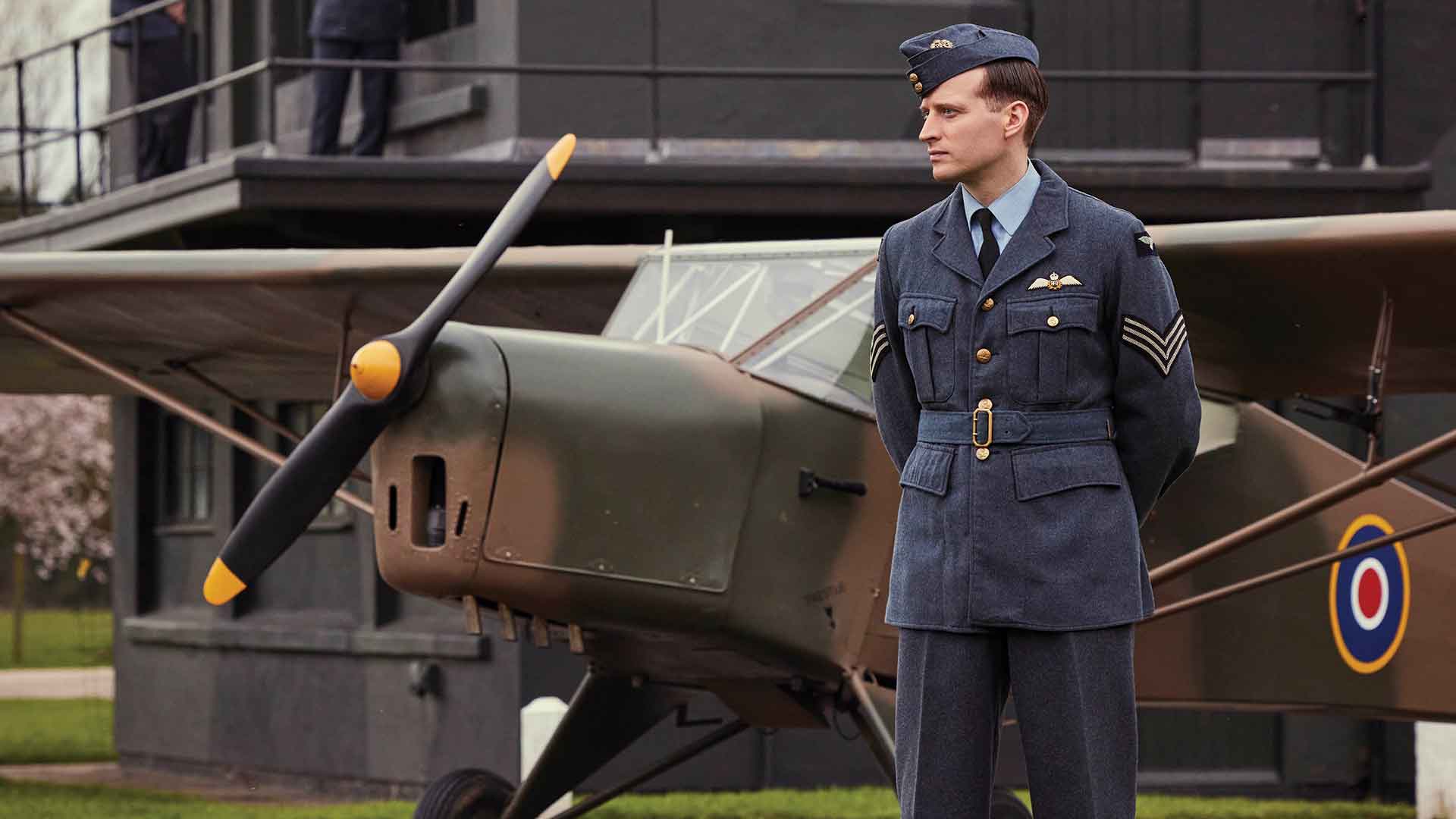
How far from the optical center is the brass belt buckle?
3.60 m

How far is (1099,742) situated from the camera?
139 inches

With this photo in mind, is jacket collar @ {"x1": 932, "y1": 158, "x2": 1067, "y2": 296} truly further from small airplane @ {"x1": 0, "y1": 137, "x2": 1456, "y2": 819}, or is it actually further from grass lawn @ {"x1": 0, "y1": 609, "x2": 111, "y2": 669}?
grass lawn @ {"x1": 0, "y1": 609, "x2": 111, "y2": 669}

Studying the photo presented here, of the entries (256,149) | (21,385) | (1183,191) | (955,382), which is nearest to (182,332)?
(21,385)

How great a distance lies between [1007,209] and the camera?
3697 millimetres

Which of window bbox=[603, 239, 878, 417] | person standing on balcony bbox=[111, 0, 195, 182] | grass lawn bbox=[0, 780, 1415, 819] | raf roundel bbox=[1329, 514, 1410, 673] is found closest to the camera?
window bbox=[603, 239, 878, 417]

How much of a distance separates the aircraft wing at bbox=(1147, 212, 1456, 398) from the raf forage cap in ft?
10.9

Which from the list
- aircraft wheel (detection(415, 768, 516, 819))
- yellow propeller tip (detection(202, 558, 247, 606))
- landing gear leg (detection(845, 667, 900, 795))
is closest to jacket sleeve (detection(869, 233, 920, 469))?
yellow propeller tip (detection(202, 558, 247, 606))

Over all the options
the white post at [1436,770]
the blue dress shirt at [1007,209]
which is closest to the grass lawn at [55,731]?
the white post at [1436,770]

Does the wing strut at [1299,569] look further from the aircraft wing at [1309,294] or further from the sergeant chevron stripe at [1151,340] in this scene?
the sergeant chevron stripe at [1151,340]

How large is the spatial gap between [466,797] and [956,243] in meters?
4.60

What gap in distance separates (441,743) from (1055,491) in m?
9.56

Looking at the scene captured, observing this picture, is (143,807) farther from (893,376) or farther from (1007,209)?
(1007,209)

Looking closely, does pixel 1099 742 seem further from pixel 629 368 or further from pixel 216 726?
pixel 216 726

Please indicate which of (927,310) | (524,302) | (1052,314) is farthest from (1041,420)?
(524,302)
